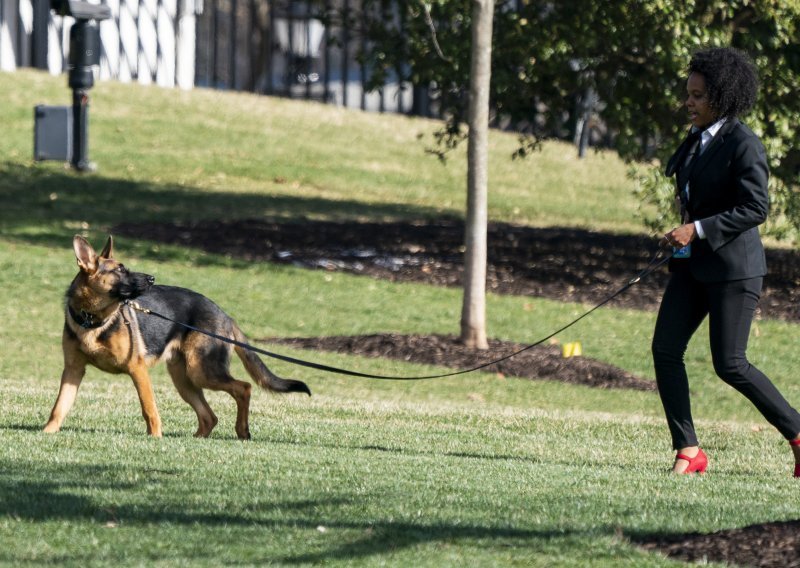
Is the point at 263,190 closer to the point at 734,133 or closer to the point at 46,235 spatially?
the point at 46,235

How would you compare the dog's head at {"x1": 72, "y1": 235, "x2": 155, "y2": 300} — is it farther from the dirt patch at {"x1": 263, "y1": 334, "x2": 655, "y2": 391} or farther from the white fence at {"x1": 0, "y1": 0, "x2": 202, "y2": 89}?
the white fence at {"x1": 0, "y1": 0, "x2": 202, "y2": 89}

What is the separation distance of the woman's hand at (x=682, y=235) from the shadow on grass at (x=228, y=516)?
173 cm

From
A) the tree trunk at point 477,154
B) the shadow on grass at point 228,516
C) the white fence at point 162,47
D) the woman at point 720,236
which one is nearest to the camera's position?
the shadow on grass at point 228,516

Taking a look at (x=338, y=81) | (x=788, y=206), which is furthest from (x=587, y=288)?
(x=338, y=81)

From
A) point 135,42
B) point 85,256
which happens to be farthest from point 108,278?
point 135,42

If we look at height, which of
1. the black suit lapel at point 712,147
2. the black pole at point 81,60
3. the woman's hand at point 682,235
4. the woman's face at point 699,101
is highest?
the black pole at point 81,60

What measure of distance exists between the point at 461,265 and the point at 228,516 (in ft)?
43.2

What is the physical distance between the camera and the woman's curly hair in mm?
7004

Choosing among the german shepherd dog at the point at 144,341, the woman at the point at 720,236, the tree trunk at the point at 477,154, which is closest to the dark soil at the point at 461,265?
the tree trunk at the point at 477,154

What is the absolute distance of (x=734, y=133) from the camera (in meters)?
7.00

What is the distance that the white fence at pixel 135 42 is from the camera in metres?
34.7

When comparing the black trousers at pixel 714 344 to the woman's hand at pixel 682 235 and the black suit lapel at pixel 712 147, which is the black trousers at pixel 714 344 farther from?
the black suit lapel at pixel 712 147

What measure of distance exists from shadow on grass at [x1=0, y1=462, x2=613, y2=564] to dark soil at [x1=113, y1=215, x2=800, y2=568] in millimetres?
7286

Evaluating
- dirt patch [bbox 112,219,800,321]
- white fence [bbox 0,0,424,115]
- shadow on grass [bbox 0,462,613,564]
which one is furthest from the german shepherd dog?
white fence [bbox 0,0,424,115]
